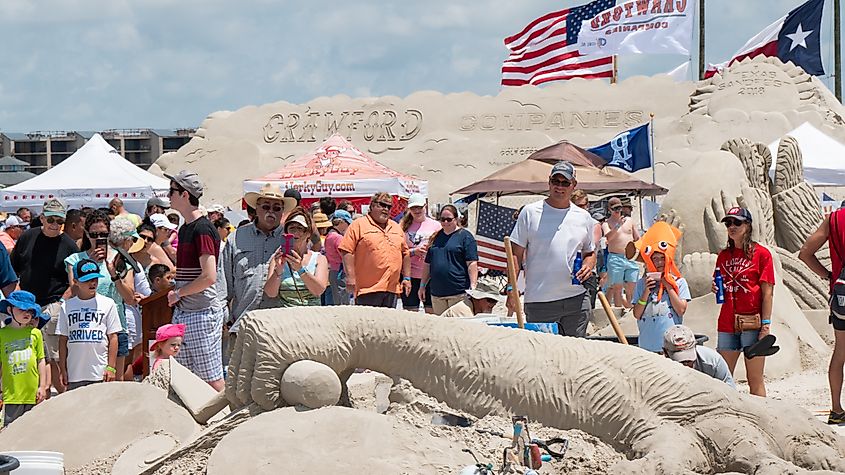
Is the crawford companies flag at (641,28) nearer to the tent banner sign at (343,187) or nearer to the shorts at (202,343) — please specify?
the tent banner sign at (343,187)

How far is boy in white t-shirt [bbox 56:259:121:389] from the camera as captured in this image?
6.96 metres

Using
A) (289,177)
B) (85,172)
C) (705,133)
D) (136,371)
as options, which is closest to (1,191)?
(85,172)

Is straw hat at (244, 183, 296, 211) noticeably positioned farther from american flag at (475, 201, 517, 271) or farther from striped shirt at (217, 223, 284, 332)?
american flag at (475, 201, 517, 271)

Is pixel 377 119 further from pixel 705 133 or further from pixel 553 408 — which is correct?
pixel 553 408

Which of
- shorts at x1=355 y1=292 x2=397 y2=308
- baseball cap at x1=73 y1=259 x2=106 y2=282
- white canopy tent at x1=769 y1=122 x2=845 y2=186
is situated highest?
white canopy tent at x1=769 y1=122 x2=845 y2=186

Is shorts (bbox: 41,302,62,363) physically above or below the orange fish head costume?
below

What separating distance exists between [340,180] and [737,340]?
10811 millimetres

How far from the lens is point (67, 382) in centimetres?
694

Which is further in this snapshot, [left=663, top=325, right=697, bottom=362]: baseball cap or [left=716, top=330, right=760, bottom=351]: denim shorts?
[left=716, top=330, right=760, bottom=351]: denim shorts

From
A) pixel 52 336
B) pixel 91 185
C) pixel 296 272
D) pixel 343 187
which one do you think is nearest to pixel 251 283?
pixel 296 272

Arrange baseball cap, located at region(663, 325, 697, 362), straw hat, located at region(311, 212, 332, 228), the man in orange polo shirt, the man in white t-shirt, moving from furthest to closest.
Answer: straw hat, located at region(311, 212, 332, 228) → the man in orange polo shirt → the man in white t-shirt → baseball cap, located at region(663, 325, 697, 362)

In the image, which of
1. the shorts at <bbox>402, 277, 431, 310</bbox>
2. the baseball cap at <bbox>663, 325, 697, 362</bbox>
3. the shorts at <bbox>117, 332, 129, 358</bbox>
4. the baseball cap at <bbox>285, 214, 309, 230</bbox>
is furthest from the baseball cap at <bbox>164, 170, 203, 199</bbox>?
the shorts at <bbox>402, 277, 431, 310</bbox>

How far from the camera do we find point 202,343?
639 centimetres

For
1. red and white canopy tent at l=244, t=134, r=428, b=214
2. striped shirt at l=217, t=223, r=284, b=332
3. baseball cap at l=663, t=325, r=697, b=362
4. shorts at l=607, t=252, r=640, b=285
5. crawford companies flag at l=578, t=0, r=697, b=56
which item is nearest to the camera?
baseball cap at l=663, t=325, r=697, b=362
